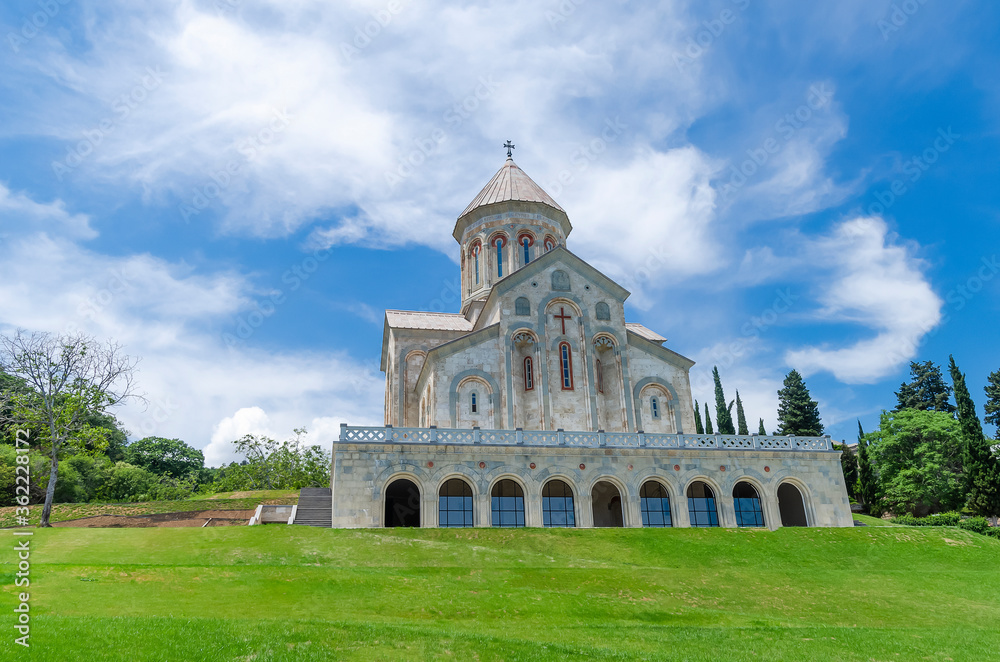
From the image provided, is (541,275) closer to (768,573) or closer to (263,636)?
(768,573)

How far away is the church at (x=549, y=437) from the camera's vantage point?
24516 millimetres

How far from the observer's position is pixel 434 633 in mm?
12016

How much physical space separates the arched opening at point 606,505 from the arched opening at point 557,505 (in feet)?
7.64

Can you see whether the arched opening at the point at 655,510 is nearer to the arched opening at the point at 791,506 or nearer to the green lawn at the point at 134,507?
the arched opening at the point at 791,506

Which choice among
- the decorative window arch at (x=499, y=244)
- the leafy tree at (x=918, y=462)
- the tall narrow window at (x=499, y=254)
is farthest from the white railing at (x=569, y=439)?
the leafy tree at (x=918, y=462)

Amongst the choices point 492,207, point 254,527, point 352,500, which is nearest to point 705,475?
point 352,500

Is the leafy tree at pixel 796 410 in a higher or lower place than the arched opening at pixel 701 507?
higher

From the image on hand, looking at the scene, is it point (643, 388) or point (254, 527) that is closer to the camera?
point (254, 527)

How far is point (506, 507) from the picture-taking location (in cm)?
2520

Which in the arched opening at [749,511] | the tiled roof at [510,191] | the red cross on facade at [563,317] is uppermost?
the tiled roof at [510,191]

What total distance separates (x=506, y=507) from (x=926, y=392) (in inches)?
1794

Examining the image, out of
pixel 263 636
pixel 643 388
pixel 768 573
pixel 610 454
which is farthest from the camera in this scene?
pixel 643 388

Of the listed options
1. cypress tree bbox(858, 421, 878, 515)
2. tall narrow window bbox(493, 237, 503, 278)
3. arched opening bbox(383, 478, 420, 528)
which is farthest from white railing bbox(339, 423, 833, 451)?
cypress tree bbox(858, 421, 878, 515)

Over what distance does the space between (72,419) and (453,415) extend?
1512 centimetres
